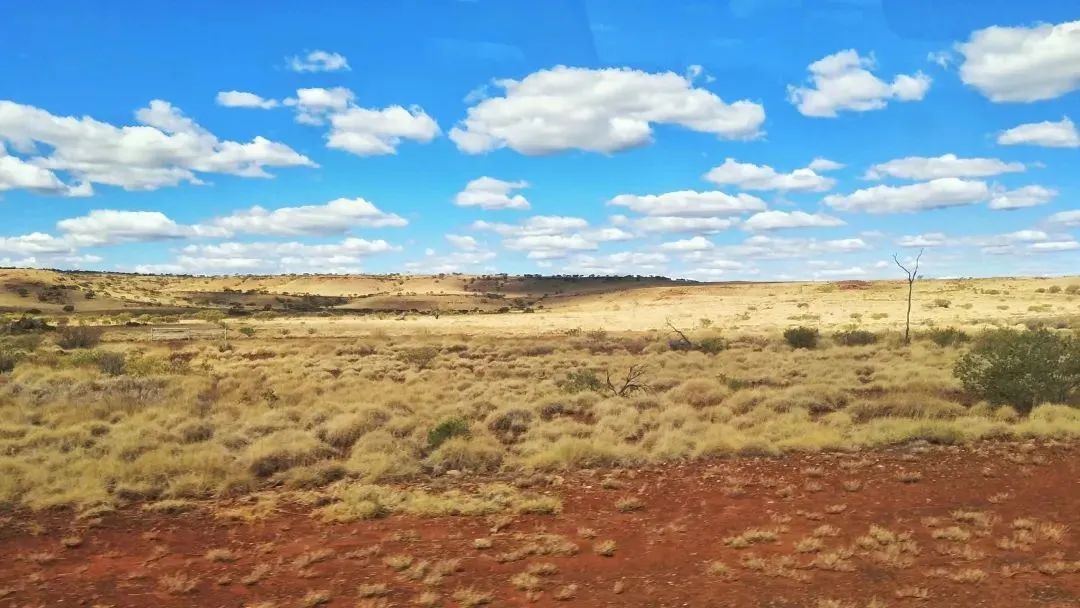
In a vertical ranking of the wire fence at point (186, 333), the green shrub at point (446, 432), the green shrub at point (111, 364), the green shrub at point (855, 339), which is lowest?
the green shrub at point (446, 432)

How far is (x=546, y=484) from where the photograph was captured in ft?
40.0

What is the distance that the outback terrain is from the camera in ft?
26.8

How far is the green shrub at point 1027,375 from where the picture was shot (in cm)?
1659

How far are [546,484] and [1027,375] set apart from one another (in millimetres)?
12427

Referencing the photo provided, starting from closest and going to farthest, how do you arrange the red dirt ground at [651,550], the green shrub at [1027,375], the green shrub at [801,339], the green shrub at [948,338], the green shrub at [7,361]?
the red dirt ground at [651,550] → the green shrub at [1027,375] → the green shrub at [7,361] → the green shrub at [948,338] → the green shrub at [801,339]

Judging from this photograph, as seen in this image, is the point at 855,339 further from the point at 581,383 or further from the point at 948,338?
the point at 581,383

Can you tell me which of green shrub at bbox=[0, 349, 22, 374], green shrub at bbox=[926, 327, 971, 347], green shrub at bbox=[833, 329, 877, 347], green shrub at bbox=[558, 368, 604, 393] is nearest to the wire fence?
green shrub at bbox=[0, 349, 22, 374]

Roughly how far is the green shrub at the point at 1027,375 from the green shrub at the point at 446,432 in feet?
42.0

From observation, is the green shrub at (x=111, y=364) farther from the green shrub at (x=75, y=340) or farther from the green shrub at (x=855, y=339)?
the green shrub at (x=855, y=339)

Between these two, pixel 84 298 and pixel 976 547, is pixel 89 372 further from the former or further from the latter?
pixel 84 298

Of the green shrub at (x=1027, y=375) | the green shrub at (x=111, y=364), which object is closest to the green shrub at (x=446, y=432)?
the green shrub at (x=1027, y=375)

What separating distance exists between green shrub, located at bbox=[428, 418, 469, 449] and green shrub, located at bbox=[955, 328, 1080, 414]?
12794 millimetres

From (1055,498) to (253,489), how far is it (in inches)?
504

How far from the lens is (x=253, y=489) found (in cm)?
1213
